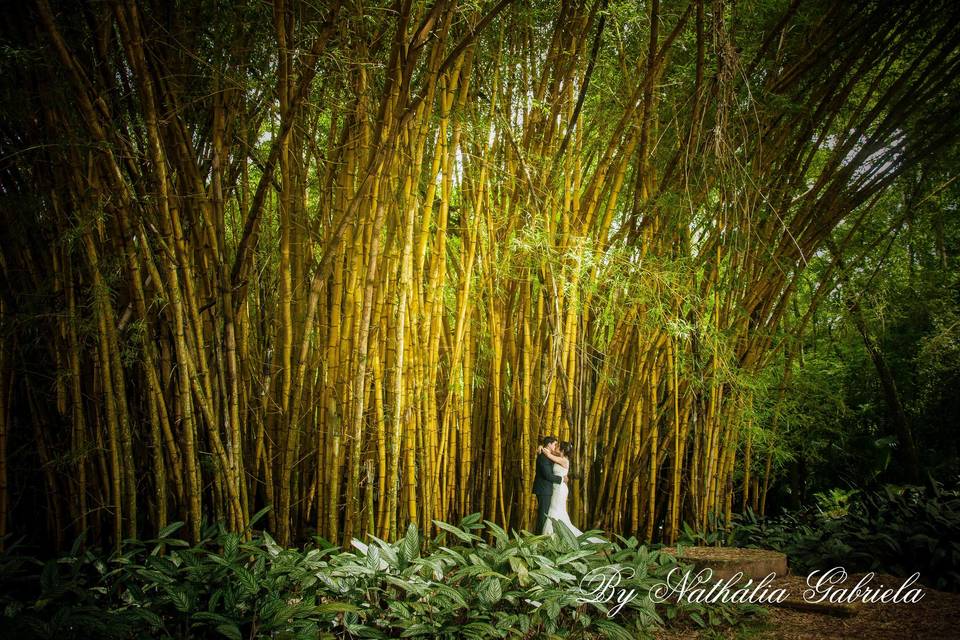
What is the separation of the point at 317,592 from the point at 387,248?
1.09 m

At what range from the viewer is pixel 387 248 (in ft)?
7.15

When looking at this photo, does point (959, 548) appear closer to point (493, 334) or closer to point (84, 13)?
point (493, 334)

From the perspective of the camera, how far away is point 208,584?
1710 millimetres

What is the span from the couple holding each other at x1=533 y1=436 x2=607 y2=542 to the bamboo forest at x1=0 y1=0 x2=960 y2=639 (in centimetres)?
1

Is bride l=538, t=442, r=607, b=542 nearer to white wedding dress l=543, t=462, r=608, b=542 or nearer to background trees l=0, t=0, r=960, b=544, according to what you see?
white wedding dress l=543, t=462, r=608, b=542

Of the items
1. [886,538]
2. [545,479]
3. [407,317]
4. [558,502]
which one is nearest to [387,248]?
[407,317]

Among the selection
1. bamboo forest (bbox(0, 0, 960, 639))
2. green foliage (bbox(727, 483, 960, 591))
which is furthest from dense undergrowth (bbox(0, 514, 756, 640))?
green foliage (bbox(727, 483, 960, 591))

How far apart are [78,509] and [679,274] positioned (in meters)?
2.31

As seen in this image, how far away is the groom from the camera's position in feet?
7.77

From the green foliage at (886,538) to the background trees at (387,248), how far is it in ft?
1.52

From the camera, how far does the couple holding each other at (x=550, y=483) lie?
237 cm

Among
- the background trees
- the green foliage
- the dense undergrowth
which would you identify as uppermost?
the background trees

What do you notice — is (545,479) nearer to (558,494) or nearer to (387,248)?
(558,494)

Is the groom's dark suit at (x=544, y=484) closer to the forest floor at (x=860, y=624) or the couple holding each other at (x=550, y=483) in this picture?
the couple holding each other at (x=550, y=483)
